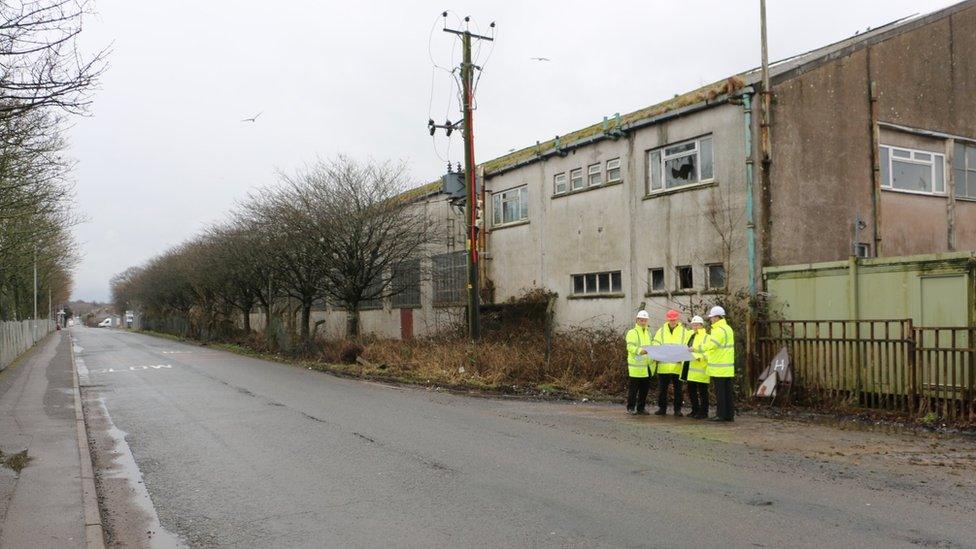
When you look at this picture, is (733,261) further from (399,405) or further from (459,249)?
(459,249)

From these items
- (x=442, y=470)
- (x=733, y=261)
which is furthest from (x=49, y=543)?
(x=733, y=261)

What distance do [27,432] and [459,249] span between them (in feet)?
60.6

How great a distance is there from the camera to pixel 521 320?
23594 mm

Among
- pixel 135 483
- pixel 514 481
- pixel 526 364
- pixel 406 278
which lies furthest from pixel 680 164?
pixel 406 278

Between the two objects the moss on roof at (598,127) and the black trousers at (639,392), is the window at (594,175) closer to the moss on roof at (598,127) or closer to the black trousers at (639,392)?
the moss on roof at (598,127)

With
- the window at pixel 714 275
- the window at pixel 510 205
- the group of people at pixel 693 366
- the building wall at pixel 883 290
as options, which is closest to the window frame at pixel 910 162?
the window at pixel 714 275

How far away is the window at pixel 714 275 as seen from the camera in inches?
669

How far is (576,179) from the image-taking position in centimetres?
2205

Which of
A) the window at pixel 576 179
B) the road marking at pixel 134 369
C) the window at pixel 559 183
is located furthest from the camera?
the road marking at pixel 134 369

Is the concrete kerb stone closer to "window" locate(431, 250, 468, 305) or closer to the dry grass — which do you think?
the dry grass

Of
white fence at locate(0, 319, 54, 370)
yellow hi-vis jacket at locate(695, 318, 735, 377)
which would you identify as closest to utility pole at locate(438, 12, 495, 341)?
yellow hi-vis jacket at locate(695, 318, 735, 377)

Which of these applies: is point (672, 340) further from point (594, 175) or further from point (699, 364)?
point (594, 175)

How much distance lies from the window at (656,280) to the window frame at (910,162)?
5.44 meters

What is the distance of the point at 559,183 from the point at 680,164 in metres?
5.12
